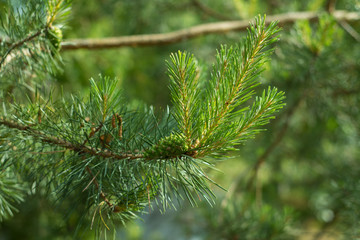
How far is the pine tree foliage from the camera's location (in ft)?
1.30

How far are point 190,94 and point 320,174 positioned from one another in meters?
1.45

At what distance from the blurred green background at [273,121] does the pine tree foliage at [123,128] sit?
5cm

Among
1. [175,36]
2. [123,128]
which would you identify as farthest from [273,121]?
[123,128]

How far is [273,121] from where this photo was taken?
134 cm

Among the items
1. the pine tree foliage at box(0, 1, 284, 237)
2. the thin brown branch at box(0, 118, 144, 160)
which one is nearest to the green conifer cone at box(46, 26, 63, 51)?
the pine tree foliage at box(0, 1, 284, 237)

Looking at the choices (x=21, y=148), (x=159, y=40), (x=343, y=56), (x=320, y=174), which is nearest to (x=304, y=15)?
(x=343, y=56)

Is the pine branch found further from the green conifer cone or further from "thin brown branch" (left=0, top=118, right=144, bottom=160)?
the green conifer cone

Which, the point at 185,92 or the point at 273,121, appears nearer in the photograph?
the point at 185,92

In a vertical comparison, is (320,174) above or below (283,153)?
below

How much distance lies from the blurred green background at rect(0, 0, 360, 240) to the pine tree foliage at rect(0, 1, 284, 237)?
5 cm

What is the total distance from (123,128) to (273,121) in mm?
963

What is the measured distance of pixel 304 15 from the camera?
1127mm

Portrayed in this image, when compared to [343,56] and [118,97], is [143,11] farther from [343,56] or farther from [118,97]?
[118,97]

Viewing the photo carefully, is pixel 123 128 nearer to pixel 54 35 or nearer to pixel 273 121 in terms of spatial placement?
pixel 54 35
